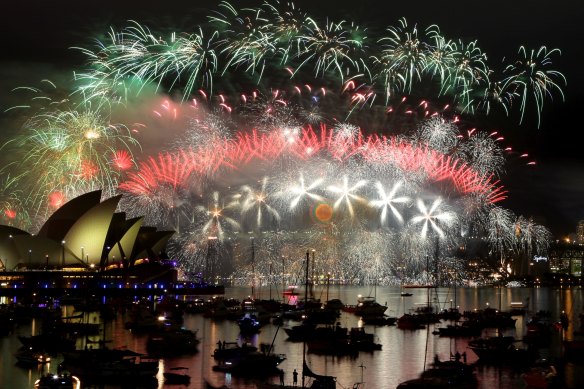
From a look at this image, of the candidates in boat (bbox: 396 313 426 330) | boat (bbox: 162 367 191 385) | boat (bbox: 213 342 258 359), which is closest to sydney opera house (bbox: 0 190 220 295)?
boat (bbox: 396 313 426 330)

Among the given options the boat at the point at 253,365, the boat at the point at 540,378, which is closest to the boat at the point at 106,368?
the boat at the point at 253,365

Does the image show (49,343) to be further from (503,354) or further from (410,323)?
(410,323)

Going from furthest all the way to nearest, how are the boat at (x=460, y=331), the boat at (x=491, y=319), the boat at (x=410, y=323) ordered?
the boat at (x=491, y=319) → the boat at (x=410, y=323) → the boat at (x=460, y=331)

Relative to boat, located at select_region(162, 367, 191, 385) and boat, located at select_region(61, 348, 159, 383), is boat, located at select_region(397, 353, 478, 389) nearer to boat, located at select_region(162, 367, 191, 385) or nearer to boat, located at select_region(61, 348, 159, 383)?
boat, located at select_region(162, 367, 191, 385)

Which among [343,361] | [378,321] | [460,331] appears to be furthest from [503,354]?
[378,321]

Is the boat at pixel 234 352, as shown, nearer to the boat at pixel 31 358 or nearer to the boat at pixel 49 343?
the boat at pixel 49 343

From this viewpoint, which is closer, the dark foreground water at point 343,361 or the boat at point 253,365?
the dark foreground water at point 343,361

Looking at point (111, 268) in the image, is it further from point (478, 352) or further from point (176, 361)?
point (478, 352)

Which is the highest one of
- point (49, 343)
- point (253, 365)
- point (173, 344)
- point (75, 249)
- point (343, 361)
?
point (75, 249)
